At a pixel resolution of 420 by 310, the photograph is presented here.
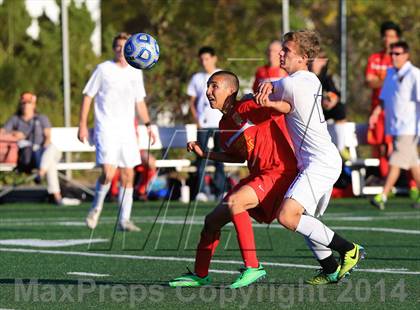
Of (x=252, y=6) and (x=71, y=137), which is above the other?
Answer: (x=252, y=6)

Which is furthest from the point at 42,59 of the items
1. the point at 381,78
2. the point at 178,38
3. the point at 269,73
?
the point at 269,73

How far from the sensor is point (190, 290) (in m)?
9.30

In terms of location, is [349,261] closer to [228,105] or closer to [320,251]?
[320,251]

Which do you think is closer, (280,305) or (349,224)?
(280,305)

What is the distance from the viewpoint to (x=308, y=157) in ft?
30.4

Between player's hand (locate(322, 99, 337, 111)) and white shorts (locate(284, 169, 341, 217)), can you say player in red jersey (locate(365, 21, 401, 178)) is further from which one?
white shorts (locate(284, 169, 341, 217))

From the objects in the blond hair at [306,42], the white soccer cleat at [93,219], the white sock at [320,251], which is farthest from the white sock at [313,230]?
the white soccer cleat at [93,219]

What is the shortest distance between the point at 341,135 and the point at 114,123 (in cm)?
584

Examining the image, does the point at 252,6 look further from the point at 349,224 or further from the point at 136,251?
the point at 136,251

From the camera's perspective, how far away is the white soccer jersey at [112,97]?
1437cm

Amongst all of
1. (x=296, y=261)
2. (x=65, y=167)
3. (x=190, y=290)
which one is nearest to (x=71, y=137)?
(x=65, y=167)

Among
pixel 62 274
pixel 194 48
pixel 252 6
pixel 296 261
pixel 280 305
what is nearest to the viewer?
pixel 280 305

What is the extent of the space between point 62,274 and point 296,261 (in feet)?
6.65

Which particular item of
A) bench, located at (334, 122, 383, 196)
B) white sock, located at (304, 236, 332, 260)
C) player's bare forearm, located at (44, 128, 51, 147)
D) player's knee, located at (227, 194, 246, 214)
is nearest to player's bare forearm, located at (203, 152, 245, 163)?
player's knee, located at (227, 194, 246, 214)
